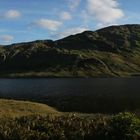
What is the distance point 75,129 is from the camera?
25.7m

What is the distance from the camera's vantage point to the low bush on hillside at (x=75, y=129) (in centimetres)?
2436

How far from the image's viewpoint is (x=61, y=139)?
24.4 meters

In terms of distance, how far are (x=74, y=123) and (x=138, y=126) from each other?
14.7 ft

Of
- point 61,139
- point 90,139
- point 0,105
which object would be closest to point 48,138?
point 61,139

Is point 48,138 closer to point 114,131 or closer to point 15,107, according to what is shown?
point 114,131

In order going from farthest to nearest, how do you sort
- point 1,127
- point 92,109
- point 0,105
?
point 92,109 < point 0,105 < point 1,127

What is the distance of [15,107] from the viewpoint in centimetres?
6706

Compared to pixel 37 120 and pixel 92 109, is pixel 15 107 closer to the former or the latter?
pixel 92 109

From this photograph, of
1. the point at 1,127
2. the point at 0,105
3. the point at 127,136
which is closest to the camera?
the point at 127,136

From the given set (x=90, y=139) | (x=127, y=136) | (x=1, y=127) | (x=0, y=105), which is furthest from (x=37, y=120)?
(x=0, y=105)

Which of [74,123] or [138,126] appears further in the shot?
[74,123]

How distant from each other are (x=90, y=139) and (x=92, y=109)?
59395mm

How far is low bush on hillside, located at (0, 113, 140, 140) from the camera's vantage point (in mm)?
24359

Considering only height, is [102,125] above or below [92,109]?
above
